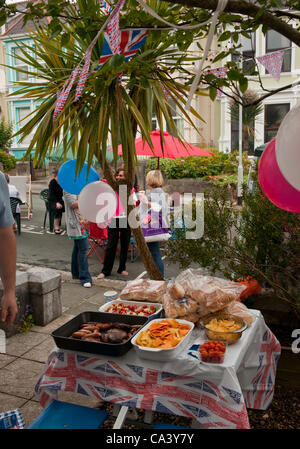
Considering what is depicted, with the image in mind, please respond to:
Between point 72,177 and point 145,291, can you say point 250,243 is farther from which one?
point 72,177

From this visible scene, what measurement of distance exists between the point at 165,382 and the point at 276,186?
1.31 metres

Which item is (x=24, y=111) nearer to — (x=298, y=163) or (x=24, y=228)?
(x=24, y=228)

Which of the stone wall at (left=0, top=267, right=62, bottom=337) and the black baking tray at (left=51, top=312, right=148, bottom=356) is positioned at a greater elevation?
the black baking tray at (left=51, top=312, right=148, bottom=356)

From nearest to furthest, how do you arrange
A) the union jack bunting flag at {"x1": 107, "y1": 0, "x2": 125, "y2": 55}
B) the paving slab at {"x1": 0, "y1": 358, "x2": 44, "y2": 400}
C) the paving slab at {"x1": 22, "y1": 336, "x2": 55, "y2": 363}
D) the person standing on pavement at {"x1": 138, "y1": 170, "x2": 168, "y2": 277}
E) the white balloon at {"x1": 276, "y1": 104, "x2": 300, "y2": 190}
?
the white balloon at {"x1": 276, "y1": 104, "x2": 300, "y2": 190}, the union jack bunting flag at {"x1": 107, "y1": 0, "x2": 125, "y2": 55}, the paving slab at {"x1": 0, "y1": 358, "x2": 44, "y2": 400}, the paving slab at {"x1": 22, "y1": 336, "x2": 55, "y2": 363}, the person standing on pavement at {"x1": 138, "y1": 170, "x2": 168, "y2": 277}

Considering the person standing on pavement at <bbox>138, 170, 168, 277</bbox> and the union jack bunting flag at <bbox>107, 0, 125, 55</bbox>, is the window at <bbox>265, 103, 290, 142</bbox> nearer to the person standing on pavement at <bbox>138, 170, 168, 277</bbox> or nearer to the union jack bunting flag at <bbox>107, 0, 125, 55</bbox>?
the person standing on pavement at <bbox>138, 170, 168, 277</bbox>

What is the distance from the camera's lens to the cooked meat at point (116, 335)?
2357mm

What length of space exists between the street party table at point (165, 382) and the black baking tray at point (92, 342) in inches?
2.7

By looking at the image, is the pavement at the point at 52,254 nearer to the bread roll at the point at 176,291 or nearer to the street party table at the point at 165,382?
the bread roll at the point at 176,291

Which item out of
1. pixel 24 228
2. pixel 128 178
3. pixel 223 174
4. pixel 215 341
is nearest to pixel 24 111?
pixel 223 174

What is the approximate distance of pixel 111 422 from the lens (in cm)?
297

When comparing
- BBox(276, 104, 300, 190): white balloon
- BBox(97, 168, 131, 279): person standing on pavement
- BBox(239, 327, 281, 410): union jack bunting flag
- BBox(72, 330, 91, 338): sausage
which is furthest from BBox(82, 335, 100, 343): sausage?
BBox(97, 168, 131, 279): person standing on pavement

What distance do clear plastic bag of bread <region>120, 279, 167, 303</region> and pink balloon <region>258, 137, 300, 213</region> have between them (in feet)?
3.80

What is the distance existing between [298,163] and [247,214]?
2.03m

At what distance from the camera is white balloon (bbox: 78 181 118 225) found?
3.77 m
